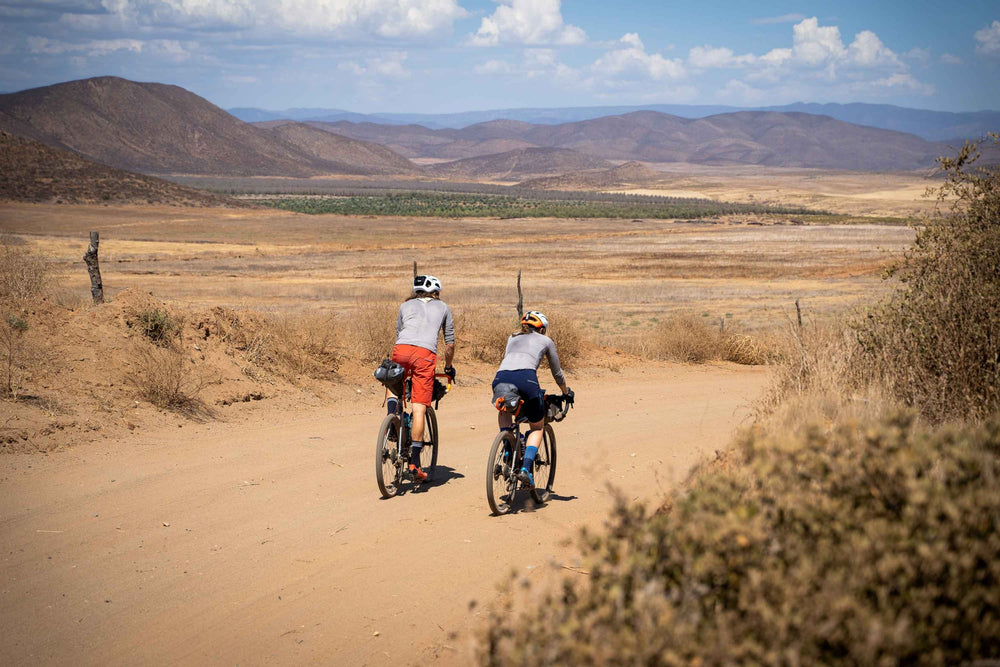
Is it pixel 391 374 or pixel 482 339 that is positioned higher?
pixel 391 374

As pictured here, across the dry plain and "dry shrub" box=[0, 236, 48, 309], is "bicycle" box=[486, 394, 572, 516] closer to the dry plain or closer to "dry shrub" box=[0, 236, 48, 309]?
the dry plain

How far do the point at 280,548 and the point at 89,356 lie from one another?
18.5 feet

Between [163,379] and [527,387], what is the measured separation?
5.32 metres

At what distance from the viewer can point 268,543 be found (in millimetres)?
6457

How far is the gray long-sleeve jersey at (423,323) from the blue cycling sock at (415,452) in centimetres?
84

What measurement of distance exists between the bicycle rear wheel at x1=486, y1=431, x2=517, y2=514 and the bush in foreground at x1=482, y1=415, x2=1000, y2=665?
3914 millimetres

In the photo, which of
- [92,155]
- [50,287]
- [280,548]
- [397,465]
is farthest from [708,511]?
[92,155]

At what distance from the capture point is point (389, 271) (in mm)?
46688

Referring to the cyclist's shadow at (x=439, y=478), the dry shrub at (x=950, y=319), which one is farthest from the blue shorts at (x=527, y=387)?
the dry shrub at (x=950, y=319)

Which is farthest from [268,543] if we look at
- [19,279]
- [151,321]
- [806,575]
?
[19,279]

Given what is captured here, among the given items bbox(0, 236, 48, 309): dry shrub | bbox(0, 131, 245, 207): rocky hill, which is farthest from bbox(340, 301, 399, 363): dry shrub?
bbox(0, 131, 245, 207): rocky hill

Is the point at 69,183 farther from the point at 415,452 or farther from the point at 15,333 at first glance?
the point at 415,452

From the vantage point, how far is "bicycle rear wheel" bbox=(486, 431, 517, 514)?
6918 mm

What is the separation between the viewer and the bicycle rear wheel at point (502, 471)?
22.7 feet
